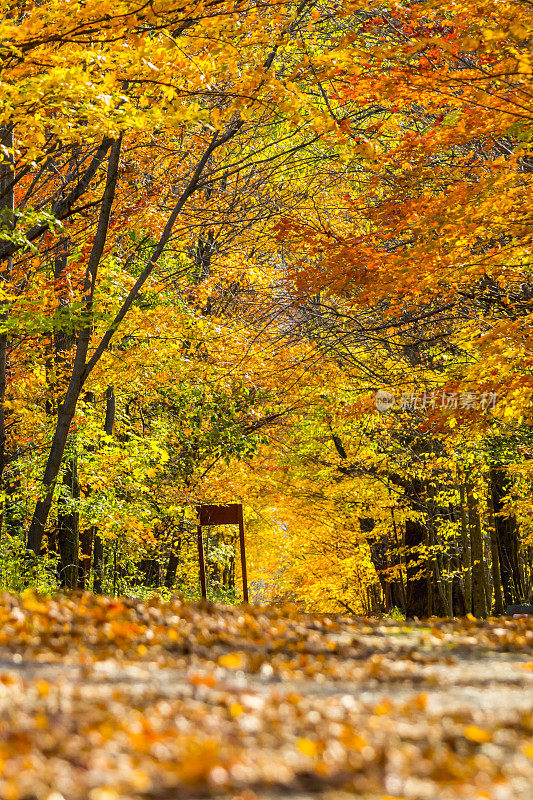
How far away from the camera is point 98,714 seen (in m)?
3.34

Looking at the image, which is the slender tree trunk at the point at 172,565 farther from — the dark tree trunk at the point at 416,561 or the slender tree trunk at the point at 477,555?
the slender tree trunk at the point at 477,555

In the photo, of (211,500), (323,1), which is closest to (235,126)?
(323,1)

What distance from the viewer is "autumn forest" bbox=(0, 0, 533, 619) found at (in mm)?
9062

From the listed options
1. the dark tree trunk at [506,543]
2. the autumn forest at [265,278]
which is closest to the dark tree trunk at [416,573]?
the autumn forest at [265,278]

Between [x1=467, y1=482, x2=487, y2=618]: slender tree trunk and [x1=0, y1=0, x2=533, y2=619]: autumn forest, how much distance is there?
0.74 feet

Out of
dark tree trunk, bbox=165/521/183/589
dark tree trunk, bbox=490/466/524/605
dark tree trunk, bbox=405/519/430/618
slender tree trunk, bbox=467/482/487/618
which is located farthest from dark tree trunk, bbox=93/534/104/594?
dark tree trunk, bbox=490/466/524/605

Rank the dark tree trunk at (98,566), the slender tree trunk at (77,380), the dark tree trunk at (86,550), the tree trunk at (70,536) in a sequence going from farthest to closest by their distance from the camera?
the dark tree trunk at (86,550) < the dark tree trunk at (98,566) < the tree trunk at (70,536) < the slender tree trunk at (77,380)

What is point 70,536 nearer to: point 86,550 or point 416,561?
point 86,550

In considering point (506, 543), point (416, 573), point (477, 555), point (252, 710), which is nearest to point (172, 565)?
point (416, 573)

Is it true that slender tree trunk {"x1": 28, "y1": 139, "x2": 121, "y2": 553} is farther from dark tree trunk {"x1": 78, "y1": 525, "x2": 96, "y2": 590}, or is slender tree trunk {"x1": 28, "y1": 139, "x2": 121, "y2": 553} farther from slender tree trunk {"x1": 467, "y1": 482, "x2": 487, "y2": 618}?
slender tree trunk {"x1": 467, "y1": 482, "x2": 487, "y2": 618}

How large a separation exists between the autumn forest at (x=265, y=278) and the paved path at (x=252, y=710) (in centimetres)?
482

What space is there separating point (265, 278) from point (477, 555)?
777 centimetres

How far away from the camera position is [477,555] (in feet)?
64.0

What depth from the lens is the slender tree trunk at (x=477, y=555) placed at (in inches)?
746
